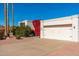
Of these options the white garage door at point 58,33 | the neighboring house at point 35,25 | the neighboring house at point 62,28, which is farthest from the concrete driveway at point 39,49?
the neighboring house at point 35,25

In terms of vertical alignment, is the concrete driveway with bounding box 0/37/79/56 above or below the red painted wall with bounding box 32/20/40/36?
below

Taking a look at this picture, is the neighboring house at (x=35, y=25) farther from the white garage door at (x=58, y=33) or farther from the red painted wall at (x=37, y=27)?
the white garage door at (x=58, y=33)

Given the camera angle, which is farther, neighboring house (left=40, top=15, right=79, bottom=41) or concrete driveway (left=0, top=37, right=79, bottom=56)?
neighboring house (left=40, top=15, right=79, bottom=41)

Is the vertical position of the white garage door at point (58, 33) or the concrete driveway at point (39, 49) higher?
the white garage door at point (58, 33)

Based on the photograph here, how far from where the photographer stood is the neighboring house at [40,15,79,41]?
23938 mm

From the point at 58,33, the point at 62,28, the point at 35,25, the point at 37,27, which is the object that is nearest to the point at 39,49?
the point at 62,28

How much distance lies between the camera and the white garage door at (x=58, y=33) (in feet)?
83.1

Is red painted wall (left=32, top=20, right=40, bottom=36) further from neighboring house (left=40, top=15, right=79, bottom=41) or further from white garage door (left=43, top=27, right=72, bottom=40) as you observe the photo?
white garage door (left=43, top=27, right=72, bottom=40)

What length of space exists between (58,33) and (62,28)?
114 centimetres

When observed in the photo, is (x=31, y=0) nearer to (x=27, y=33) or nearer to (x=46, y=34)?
(x=46, y=34)

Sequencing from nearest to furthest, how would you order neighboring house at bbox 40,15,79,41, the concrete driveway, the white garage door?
1. the concrete driveway
2. neighboring house at bbox 40,15,79,41
3. the white garage door

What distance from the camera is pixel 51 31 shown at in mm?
29656

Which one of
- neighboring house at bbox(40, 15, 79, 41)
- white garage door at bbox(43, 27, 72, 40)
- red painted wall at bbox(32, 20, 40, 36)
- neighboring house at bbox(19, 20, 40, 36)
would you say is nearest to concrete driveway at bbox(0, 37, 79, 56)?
neighboring house at bbox(40, 15, 79, 41)

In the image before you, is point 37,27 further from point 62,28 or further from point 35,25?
point 62,28
